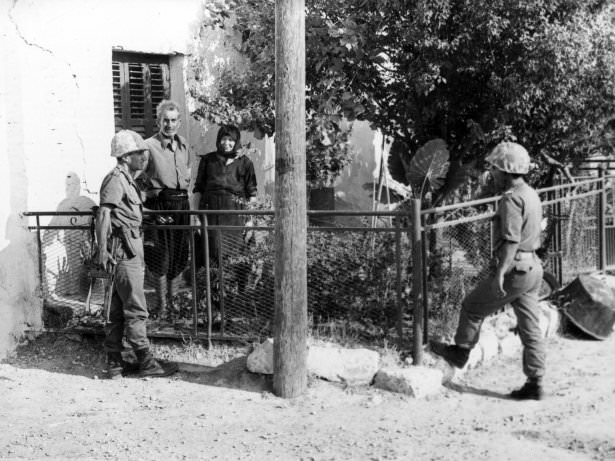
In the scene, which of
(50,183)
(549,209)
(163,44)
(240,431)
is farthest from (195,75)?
(240,431)

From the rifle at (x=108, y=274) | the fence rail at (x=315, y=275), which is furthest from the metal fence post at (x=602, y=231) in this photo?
the rifle at (x=108, y=274)

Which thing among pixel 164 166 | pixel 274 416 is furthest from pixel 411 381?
→ pixel 164 166

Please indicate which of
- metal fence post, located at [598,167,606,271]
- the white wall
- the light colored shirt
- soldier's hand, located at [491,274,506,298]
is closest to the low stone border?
soldier's hand, located at [491,274,506,298]

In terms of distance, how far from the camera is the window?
28.7ft

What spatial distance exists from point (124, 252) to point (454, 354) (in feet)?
8.36

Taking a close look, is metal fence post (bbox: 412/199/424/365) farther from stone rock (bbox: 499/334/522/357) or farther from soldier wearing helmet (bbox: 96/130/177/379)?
soldier wearing helmet (bbox: 96/130/177/379)

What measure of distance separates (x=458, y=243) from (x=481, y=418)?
1.91 m

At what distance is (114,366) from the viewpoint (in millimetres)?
6613

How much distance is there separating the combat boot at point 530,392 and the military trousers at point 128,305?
273cm

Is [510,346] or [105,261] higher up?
[105,261]

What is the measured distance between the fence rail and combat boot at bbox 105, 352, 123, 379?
0.55 m

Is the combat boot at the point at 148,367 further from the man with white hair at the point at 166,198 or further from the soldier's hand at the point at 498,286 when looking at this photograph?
the soldier's hand at the point at 498,286

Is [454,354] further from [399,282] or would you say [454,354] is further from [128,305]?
[128,305]

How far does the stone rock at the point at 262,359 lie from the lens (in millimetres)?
6383
